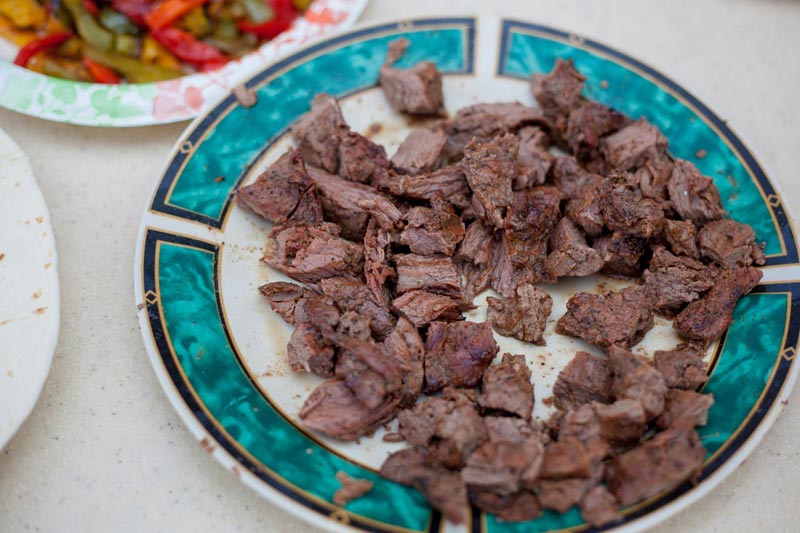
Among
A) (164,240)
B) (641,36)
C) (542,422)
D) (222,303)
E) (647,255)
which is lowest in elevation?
(542,422)

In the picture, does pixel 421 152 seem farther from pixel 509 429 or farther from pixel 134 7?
pixel 134 7

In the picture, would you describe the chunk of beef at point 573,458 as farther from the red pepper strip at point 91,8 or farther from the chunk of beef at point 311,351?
the red pepper strip at point 91,8

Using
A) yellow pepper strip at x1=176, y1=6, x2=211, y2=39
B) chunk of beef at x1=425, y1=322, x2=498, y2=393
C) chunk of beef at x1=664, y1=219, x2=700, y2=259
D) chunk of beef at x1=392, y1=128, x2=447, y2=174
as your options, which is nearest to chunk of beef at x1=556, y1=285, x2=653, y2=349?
chunk of beef at x1=664, y1=219, x2=700, y2=259

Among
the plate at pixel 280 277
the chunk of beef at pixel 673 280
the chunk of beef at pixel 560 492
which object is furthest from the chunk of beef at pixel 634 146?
the chunk of beef at pixel 560 492

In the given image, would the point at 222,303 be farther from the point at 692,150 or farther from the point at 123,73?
the point at 692,150

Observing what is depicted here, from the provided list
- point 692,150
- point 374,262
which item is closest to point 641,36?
point 692,150

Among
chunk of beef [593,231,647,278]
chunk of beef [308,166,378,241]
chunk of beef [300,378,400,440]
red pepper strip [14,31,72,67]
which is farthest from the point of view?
red pepper strip [14,31,72,67]

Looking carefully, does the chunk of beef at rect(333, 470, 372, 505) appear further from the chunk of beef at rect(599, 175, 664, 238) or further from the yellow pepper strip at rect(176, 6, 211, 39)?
the yellow pepper strip at rect(176, 6, 211, 39)

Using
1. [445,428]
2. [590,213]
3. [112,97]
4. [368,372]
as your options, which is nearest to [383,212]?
[368,372]
